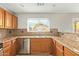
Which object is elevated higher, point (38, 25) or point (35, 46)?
point (38, 25)

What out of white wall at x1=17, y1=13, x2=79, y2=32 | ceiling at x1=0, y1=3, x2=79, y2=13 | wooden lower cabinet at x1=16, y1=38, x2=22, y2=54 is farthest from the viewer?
white wall at x1=17, y1=13, x2=79, y2=32

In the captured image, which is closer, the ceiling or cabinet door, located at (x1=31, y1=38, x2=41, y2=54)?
the ceiling

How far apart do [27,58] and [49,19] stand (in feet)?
20.9

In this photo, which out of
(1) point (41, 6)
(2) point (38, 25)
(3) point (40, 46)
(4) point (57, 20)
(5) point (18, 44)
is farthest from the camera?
(2) point (38, 25)

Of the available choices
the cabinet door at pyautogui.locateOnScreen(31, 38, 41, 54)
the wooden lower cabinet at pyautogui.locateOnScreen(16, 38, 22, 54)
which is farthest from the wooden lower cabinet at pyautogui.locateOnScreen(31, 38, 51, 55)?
the wooden lower cabinet at pyautogui.locateOnScreen(16, 38, 22, 54)

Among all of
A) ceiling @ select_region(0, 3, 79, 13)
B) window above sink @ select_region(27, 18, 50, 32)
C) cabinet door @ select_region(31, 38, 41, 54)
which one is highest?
ceiling @ select_region(0, 3, 79, 13)

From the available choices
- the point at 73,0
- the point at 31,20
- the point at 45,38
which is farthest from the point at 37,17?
the point at 73,0

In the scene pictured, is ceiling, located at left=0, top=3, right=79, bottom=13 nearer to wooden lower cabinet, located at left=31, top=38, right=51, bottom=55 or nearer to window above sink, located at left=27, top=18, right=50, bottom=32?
wooden lower cabinet, located at left=31, top=38, right=51, bottom=55

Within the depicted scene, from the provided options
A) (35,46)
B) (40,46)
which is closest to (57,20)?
(40,46)

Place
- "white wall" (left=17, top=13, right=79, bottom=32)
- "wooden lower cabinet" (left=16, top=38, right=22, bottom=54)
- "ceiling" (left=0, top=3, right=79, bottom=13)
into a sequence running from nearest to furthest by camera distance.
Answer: "ceiling" (left=0, top=3, right=79, bottom=13) → "wooden lower cabinet" (left=16, top=38, right=22, bottom=54) → "white wall" (left=17, top=13, right=79, bottom=32)

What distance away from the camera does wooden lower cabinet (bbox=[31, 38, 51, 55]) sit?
6887 mm

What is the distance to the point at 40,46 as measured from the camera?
22.6 feet

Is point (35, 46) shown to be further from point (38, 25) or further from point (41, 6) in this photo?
point (41, 6)

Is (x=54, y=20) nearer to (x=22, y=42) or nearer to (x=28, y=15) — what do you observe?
(x=28, y=15)
